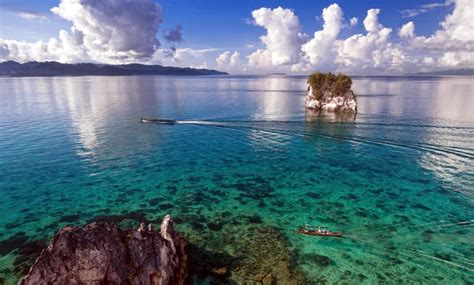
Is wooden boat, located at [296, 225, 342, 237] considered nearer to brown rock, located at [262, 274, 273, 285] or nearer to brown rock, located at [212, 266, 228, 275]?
brown rock, located at [262, 274, 273, 285]

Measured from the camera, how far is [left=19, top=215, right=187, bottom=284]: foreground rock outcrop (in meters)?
20.6

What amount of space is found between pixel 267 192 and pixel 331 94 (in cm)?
9484

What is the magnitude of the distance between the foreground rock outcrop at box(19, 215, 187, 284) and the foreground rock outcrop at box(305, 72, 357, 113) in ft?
382

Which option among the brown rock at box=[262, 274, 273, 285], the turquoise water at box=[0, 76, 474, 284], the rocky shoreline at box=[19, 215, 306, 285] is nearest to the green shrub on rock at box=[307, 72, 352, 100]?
the turquoise water at box=[0, 76, 474, 284]

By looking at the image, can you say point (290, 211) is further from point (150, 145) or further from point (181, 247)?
point (150, 145)

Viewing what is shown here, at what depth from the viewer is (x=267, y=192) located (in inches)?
1877

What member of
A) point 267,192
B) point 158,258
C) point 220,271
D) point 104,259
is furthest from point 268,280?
point 267,192

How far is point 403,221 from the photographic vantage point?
38.5m

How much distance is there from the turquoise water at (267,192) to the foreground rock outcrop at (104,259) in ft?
19.5

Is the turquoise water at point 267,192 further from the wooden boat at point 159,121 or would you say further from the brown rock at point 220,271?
the wooden boat at point 159,121

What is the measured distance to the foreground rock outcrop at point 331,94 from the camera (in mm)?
124812

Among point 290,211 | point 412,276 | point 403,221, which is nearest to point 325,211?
point 290,211

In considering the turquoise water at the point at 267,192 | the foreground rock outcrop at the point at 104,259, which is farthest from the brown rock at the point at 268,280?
the foreground rock outcrop at the point at 104,259

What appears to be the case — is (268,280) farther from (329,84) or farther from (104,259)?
(329,84)
